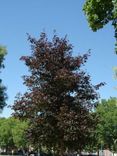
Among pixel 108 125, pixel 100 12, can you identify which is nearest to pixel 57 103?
pixel 100 12

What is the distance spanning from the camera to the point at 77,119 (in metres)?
23.0

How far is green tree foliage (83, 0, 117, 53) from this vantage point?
14938 mm

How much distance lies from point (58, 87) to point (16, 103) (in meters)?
2.37

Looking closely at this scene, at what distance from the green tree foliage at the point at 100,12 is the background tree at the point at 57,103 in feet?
25.2

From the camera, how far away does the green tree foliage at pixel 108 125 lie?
8644cm

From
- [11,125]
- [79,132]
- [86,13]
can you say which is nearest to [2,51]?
[79,132]

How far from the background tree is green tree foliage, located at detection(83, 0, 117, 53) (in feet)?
25.2

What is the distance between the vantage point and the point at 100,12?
15.1 m

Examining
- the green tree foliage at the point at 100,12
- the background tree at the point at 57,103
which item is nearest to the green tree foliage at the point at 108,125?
the background tree at the point at 57,103

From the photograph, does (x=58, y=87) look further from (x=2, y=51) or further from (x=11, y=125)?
(x=11, y=125)

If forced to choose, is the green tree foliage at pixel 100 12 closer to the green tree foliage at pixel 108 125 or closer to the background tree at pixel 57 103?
the background tree at pixel 57 103

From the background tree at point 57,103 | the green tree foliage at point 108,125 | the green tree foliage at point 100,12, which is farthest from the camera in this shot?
the green tree foliage at point 108,125

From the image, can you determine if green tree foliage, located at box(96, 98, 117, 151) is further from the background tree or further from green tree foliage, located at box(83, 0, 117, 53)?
green tree foliage, located at box(83, 0, 117, 53)

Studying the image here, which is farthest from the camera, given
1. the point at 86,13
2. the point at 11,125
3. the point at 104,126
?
the point at 11,125
